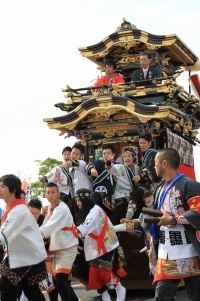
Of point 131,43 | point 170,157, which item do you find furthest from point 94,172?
point 170,157

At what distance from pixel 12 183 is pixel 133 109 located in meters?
4.47

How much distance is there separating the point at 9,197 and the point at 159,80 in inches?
227

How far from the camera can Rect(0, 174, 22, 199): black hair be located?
6562 millimetres

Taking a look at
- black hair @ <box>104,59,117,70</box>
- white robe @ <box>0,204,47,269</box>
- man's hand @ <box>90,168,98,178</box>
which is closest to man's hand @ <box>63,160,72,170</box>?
man's hand @ <box>90,168,98,178</box>

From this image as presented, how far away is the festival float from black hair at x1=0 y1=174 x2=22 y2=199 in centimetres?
342

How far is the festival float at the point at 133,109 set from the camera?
10.5m

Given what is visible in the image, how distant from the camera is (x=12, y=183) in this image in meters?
6.58

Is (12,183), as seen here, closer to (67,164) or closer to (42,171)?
(67,164)

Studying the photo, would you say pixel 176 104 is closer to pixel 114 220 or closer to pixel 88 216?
pixel 114 220

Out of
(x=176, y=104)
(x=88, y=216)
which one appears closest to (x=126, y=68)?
(x=176, y=104)

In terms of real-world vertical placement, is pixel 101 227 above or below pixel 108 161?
below

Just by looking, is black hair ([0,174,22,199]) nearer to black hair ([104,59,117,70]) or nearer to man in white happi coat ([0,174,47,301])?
man in white happi coat ([0,174,47,301])

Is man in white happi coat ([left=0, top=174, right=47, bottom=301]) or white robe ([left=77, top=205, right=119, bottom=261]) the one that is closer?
man in white happi coat ([left=0, top=174, right=47, bottom=301])

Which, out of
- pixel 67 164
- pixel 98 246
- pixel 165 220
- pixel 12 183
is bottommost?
pixel 98 246
